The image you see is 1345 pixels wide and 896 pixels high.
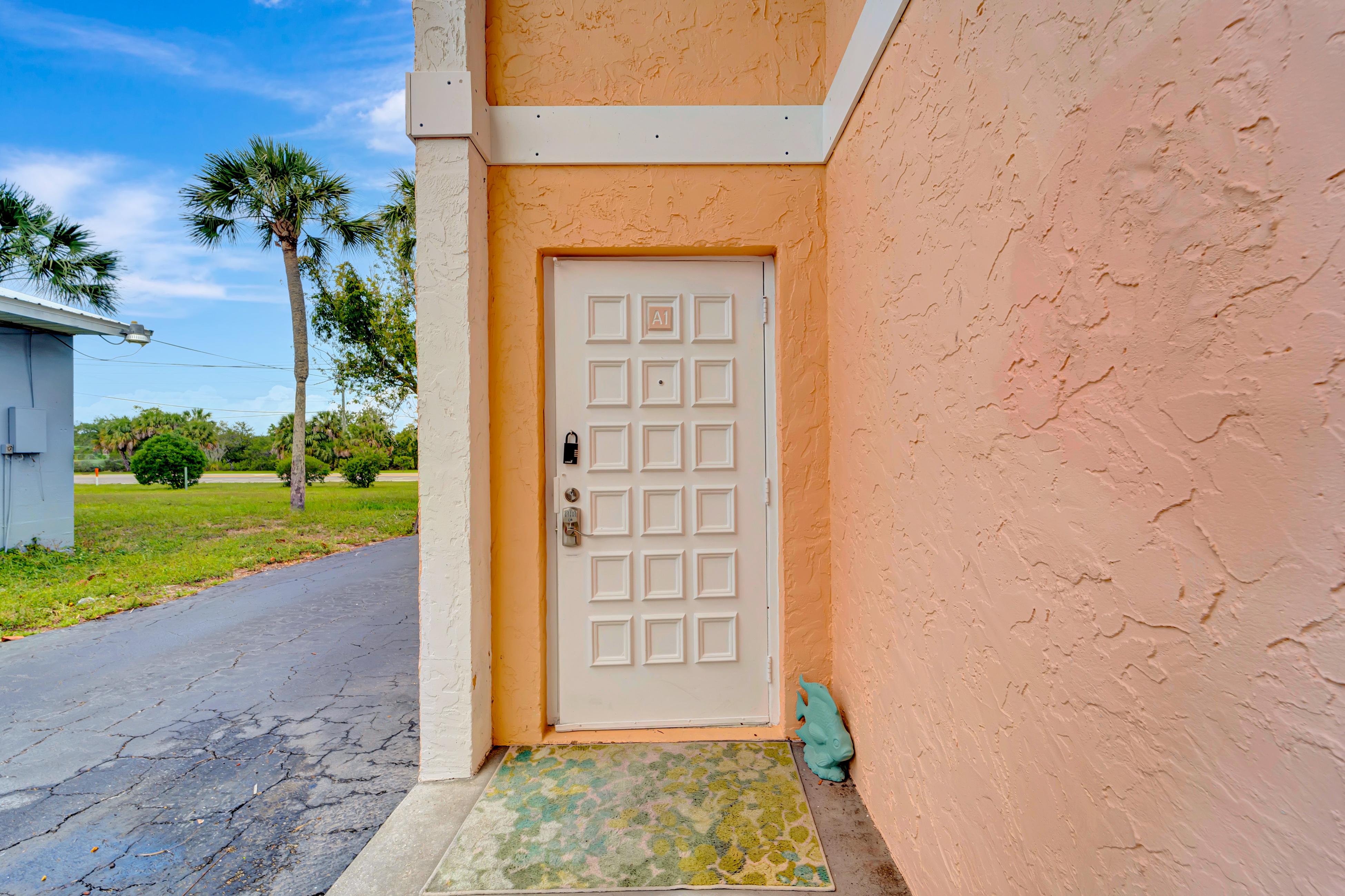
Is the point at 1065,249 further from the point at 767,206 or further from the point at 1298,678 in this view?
the point at 767,206

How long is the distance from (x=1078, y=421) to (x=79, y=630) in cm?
681

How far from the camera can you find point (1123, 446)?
0.84 metres

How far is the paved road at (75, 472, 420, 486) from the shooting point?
11461mm

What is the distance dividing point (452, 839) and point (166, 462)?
17.1m

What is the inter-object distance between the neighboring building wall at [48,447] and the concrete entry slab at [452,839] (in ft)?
26.9

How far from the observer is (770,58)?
7.88 feet

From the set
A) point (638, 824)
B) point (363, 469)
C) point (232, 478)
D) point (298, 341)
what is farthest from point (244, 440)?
point (638, 824)

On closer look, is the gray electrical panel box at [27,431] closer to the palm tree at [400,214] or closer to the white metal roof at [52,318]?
the white metal roof at [52,318]

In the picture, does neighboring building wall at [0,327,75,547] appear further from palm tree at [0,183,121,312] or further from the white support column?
the white support column

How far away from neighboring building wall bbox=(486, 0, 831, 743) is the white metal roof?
723cm

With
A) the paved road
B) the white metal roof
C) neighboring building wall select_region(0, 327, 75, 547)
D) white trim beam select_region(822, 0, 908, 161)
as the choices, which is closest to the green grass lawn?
the paved road

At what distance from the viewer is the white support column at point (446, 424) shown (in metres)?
2.15

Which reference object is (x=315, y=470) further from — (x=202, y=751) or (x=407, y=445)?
(x=202, y=751)

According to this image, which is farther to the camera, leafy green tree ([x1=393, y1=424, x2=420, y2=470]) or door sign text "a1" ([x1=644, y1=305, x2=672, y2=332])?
leafy green tree ([x1=393, y1=424, x2=420, y2=470])
